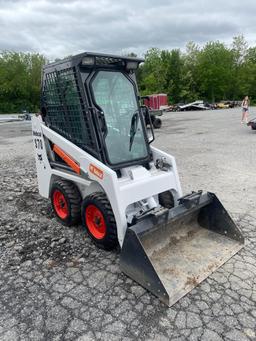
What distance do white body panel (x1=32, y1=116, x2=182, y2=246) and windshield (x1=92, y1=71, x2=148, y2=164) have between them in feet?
0.73

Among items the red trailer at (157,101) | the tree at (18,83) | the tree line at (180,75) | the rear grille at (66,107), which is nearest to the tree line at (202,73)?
the tree line at (180,75)

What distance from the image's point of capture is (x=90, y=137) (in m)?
3.55

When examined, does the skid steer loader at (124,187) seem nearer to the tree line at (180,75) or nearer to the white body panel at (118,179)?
the white body panel at (118,179)

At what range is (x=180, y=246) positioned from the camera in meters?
3.34

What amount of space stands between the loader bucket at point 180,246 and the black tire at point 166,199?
1.31 feet

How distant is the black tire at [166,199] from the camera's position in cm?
390

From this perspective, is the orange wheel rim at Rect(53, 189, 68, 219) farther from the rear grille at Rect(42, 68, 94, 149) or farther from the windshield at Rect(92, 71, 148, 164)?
the windshield at Rect(92, 71, 148, 164)

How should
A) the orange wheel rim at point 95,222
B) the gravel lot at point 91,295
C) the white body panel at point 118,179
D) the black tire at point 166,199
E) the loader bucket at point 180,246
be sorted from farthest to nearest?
1. the black tire at point 166,199
2. the orange wheel rim at point 95,222
3. the white body panel at point 118,179
4. the loader bucket at point 180,246
5. the gravel lot at point 91,295

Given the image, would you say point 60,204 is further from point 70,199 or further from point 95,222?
point 95,222

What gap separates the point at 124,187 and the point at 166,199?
0.93 meters

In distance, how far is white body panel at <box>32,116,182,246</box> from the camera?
3170 mm

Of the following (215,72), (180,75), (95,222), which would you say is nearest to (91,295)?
(95,222)

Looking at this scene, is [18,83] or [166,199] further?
[18,83]

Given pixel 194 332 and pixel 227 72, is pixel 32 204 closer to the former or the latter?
pixel 194 332
